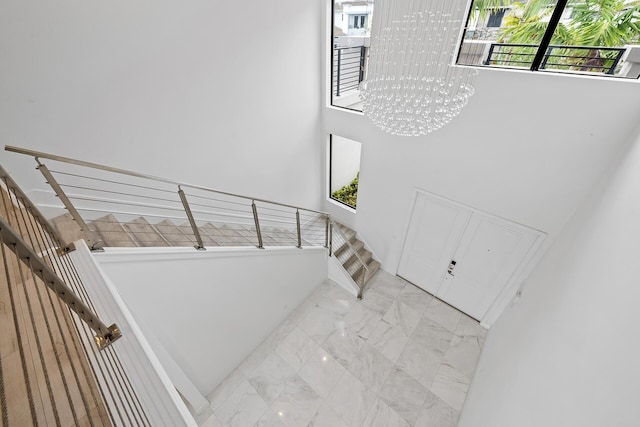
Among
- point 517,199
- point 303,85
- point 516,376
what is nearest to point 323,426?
point 516,376

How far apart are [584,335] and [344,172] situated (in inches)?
195

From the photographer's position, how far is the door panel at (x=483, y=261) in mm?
3357

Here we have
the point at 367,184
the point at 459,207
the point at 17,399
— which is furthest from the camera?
the point at 367,184

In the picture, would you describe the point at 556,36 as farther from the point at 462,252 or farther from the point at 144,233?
the point at 144,233

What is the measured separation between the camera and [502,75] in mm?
2740

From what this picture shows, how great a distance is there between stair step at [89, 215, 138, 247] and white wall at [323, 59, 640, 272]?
11.3 ft

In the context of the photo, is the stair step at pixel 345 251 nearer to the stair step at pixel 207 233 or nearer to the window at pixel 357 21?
the stair step at pixel 207 233

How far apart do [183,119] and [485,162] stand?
3.54 metres

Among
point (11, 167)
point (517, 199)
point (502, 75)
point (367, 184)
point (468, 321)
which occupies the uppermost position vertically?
point (502, 75)

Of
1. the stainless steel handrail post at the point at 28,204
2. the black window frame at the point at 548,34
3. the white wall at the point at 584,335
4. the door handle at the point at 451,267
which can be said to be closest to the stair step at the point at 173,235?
the stainless steel handrail post at the point at 28,204

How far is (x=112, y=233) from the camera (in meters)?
2.44

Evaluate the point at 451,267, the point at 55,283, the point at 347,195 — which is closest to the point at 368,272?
the point at 451,267

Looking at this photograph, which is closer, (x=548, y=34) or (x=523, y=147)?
(x=548, y=34)

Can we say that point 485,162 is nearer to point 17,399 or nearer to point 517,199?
point 517,199
